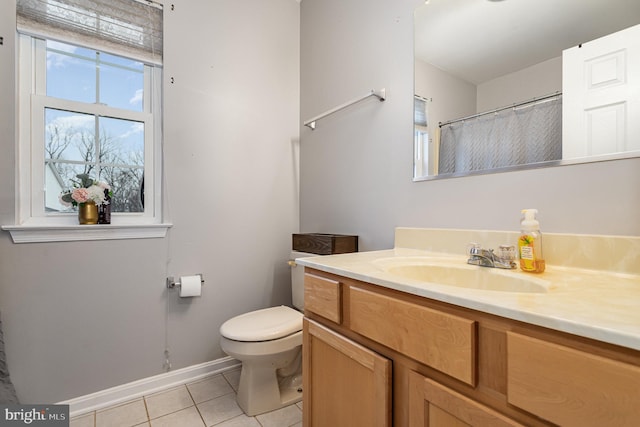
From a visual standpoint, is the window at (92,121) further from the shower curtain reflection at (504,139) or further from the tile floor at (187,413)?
the shower curtain reflection at (504,139)

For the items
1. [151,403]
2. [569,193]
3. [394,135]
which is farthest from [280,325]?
[569,193]

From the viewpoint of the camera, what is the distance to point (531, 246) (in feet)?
2.87

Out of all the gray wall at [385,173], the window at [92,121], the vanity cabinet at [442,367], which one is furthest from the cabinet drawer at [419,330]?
the window at [92,121]

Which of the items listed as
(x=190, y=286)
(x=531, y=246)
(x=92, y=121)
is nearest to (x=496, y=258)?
(x=531, y=246)

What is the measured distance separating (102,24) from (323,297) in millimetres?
1825

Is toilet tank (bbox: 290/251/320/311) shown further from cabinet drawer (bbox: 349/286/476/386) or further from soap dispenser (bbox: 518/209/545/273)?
soap dispenser (bbox: 518/209/545/273)

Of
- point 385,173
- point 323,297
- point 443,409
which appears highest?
point 385,173

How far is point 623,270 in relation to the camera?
2.61 ft

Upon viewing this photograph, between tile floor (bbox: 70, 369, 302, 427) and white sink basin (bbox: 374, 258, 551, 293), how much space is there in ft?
3.18

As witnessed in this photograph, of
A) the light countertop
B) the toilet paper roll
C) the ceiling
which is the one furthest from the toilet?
the ceiling

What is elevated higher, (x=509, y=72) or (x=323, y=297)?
(x=509, y=72)

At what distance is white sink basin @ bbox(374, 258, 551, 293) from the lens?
2.69 feet

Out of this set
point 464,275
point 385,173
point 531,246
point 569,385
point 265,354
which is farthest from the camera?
point 385,173

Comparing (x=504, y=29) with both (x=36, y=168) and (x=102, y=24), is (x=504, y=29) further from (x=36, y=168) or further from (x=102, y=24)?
(x=36, y=168)
